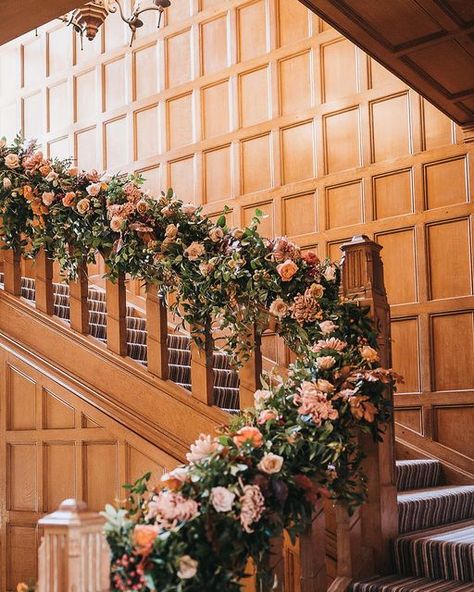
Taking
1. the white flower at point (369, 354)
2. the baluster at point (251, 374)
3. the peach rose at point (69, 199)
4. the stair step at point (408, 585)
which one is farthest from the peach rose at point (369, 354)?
the peach rose at point (69, 199)

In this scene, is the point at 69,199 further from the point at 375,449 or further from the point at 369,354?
the point at 375,449

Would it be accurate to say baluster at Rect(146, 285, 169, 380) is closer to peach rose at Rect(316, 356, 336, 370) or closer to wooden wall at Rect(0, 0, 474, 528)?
peach rose at Rect(316, 356, 336, 370)

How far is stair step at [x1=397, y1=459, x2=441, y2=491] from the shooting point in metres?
4.74

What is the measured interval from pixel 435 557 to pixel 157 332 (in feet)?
5.16

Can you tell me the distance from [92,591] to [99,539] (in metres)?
0.12

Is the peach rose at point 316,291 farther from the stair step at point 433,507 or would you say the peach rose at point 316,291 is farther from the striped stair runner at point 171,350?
the stair step at point 433,507

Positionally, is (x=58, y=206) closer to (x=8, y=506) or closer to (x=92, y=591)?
(x=8, y=506)

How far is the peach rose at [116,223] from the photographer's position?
4.08m

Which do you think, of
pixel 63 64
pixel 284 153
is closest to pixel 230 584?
pixel 284 153

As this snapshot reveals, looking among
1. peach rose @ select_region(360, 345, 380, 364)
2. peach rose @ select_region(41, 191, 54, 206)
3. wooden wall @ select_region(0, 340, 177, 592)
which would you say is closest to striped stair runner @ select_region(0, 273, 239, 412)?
wooden wall @ select_region(0, 340, 177, 592)

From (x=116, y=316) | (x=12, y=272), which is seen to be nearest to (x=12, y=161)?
(x=12, y=272)

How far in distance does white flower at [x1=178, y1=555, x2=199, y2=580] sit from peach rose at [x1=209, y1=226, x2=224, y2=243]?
1.74 metres

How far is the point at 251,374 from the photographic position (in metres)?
3.84

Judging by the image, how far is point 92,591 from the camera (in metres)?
2.13
